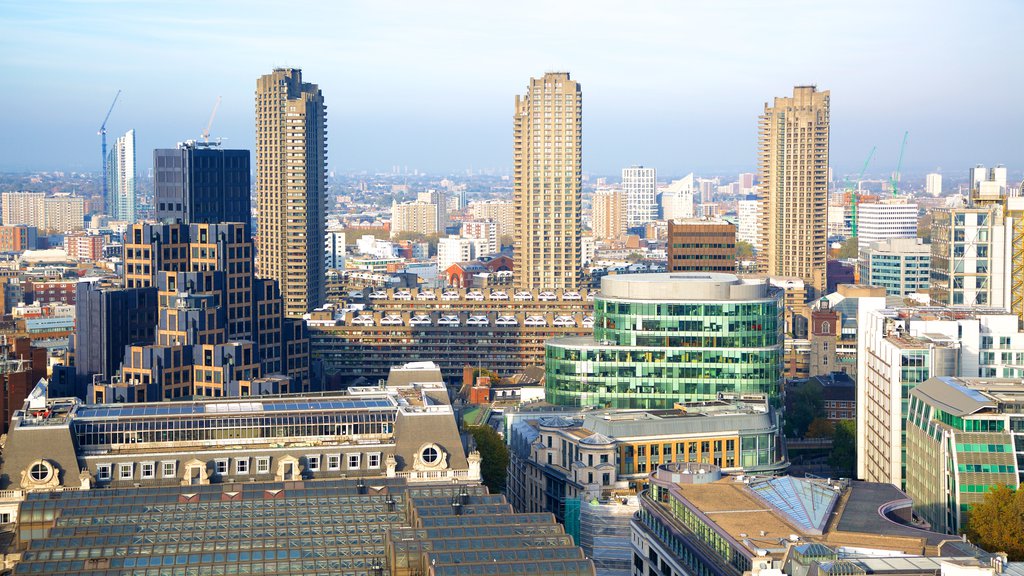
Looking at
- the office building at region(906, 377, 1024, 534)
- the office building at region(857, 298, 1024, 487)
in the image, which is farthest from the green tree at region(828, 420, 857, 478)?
the office building at region(906, 377, 1024, 534)

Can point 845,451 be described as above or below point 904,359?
below

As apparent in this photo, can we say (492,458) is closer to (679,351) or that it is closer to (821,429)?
(679,351)

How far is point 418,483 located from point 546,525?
26.0m

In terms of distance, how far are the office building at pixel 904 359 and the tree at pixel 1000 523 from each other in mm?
19768

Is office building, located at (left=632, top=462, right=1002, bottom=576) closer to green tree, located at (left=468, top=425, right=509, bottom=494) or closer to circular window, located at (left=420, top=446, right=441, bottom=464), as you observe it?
circular window, located at (left=420, top=446, right=441, bottom=464)

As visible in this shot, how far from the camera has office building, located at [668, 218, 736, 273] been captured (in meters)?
191

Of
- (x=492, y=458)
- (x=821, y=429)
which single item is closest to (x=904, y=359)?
(x=492, y=458)

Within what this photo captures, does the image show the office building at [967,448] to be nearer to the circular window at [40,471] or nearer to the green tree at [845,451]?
the green tree at [845,451]

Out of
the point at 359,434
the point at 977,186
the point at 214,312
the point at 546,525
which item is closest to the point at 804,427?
the point at 977,186

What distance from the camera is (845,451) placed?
15750cm

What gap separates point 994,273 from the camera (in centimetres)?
15125

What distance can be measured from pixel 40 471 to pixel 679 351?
56.0 metres

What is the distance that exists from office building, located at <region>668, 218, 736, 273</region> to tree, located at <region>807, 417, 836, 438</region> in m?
22.8

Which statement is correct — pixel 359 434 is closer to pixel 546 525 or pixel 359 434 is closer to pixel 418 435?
pixel 418 435
